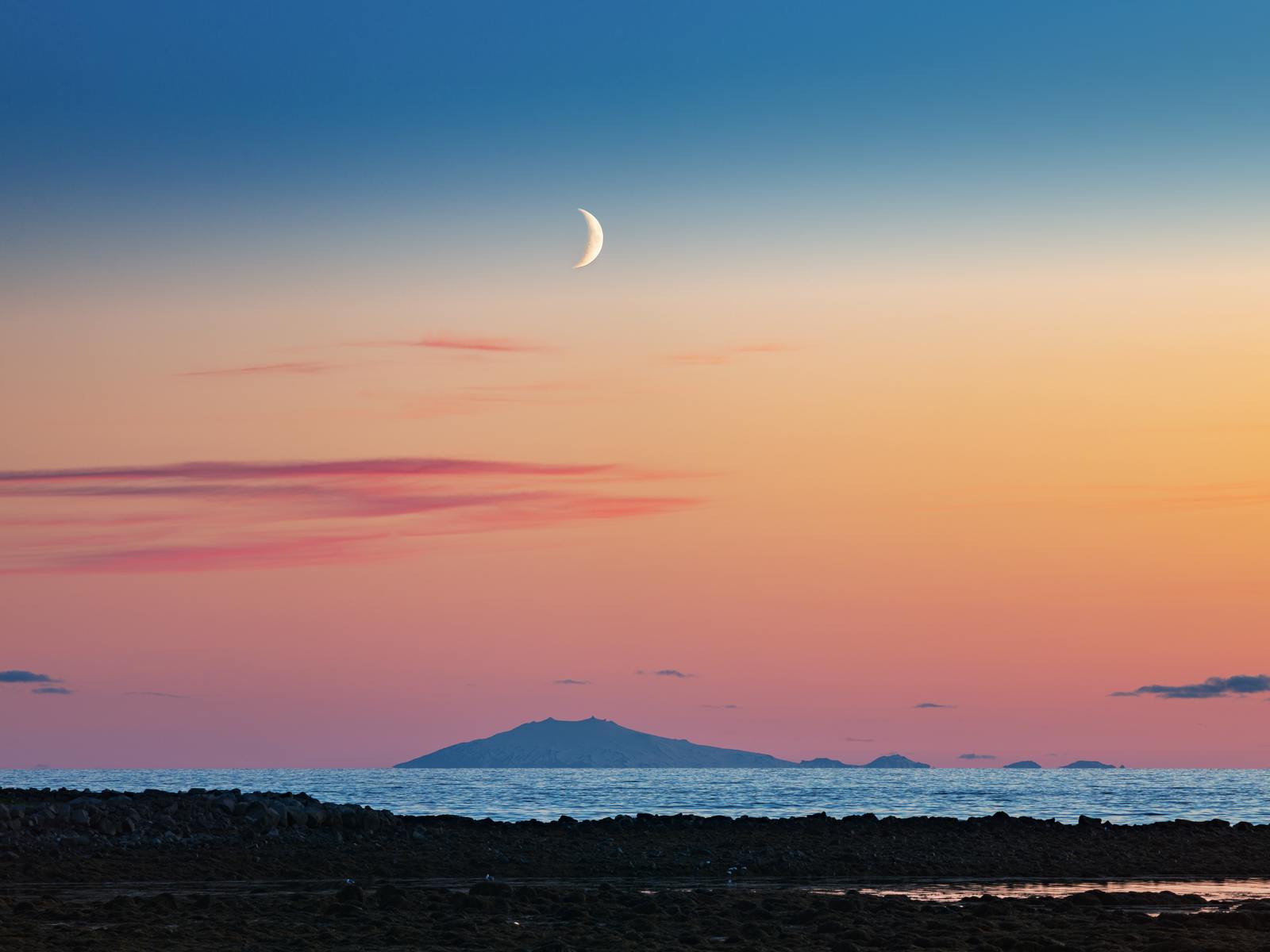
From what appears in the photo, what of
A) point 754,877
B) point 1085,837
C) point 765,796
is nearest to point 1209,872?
point 1085,837

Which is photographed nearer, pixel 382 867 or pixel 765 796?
pixel 382 867

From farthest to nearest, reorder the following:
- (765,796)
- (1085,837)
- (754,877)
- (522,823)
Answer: (765,796) < (522,823) < (1085,837) < (754,877)

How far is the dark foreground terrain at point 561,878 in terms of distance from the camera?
24.7 meters

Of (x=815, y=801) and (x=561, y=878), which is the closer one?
(x=561, y=878)

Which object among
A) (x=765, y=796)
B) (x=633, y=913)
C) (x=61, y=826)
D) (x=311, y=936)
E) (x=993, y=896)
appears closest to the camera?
(x=311, y=936)

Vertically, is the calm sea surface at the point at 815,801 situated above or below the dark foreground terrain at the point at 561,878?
above

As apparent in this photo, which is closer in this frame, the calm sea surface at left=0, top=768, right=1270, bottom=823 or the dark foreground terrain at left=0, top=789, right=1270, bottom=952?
the dark foreground terrain at left=0, top=789, right=1270, bottom=952

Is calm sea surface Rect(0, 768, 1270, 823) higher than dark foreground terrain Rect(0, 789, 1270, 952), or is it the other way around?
calm sea surface Rect(0, 768, 1270, 823)

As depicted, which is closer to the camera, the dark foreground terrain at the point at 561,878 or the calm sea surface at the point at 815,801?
the dark foreground terrain at the point at 561,878

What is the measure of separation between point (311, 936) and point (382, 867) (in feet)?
46.1

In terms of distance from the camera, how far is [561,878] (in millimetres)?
36906

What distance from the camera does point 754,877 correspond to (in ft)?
122

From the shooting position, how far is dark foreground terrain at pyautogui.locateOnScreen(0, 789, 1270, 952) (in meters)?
24.7

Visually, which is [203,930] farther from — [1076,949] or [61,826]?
[61,826]
